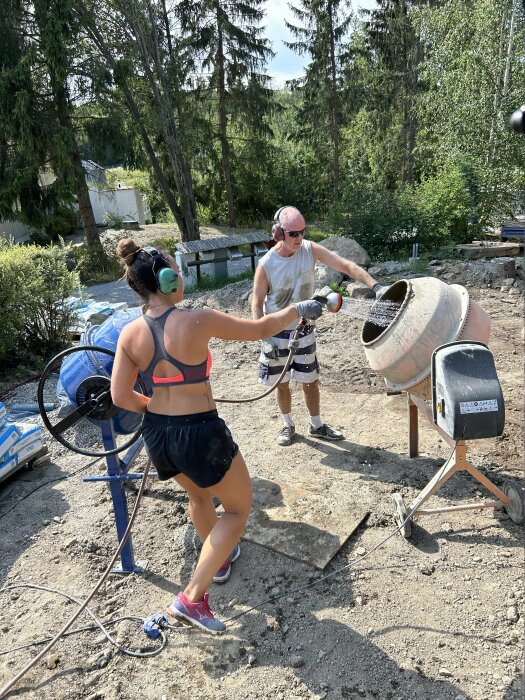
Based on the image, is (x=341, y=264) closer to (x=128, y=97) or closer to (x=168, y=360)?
(x=168, y=360)

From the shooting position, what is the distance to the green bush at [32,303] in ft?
20.2

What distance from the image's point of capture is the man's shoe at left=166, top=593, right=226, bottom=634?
2324mm

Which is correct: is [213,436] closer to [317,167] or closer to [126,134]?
[126,134]

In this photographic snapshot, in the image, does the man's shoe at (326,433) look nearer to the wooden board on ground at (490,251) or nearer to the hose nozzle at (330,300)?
the hose nozzle at (330,300)

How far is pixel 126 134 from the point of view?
13.8 meters

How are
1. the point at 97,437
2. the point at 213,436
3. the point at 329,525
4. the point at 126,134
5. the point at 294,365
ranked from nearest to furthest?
1. the point at 213,436
2. the point at 329,525
3. the point at 294,365
4. the point at 97,437
5. the point at 126,134

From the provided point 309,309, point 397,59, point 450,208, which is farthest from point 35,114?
point 397,59

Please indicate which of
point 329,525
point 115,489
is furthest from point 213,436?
point 329,525

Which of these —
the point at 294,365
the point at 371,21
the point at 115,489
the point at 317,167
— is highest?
the point at 371,21

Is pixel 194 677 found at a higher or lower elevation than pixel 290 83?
lower

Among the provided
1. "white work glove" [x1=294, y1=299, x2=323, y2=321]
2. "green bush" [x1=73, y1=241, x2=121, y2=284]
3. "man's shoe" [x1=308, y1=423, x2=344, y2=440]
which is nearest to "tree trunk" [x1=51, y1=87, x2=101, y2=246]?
"green bush" [x1=73, y1=241, x2=121, y2=284]

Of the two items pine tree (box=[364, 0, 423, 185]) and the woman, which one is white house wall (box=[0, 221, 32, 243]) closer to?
pine tree (box=[364, 0, 423, 185])

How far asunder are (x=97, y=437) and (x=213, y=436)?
278 centimetres

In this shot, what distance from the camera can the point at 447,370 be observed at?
2.50 metres
